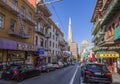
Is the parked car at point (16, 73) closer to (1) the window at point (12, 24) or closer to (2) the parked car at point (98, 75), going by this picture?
(2) the parked car at point (98, 75)

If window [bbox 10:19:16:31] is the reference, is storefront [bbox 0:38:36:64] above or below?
below

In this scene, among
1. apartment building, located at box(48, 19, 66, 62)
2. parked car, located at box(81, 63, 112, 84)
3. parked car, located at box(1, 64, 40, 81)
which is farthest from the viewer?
apartment building, located at box(48, 19, 66, 62)

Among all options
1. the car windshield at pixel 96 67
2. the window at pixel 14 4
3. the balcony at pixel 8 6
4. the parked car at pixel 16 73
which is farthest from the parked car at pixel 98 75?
the window at pixel 14 4

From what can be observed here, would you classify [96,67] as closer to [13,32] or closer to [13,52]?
[13,32]

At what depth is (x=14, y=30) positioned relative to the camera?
2677cm

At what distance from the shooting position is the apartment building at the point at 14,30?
2347 centimetres

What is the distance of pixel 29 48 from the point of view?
1180 inches

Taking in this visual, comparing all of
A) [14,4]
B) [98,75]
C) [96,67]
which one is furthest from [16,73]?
[14,4]

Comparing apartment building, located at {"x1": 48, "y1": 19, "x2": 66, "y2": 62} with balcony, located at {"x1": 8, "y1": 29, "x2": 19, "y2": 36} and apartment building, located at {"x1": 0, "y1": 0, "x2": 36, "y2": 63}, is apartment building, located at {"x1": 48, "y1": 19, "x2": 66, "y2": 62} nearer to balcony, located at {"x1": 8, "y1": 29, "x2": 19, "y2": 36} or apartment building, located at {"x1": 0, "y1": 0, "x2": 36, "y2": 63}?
apartment building, located at {"x1": 0, "y1": 0, "x2": 36, "y2": 63}

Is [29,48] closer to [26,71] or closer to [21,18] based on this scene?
[21,18]

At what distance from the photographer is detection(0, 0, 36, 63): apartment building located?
2347 centimetres

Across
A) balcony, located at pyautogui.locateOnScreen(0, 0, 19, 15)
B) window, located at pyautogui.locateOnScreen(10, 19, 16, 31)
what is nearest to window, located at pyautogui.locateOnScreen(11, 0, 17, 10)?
balcony, located at pyautogui.locateOnScreen(0, 0, 19, 15)

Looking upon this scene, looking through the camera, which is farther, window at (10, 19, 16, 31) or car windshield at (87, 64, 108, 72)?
window at (10, 19, 16, 31)

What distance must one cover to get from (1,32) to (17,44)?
9.51ft
